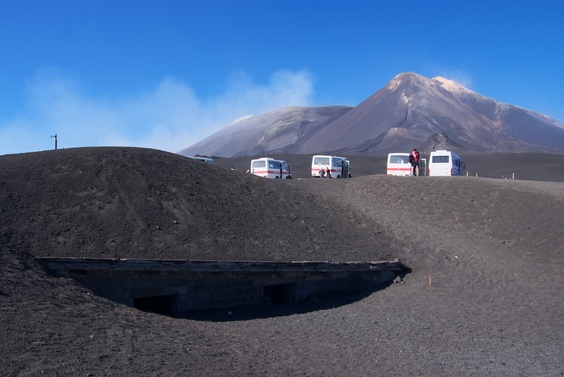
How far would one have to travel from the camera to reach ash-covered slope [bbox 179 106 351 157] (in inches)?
5785

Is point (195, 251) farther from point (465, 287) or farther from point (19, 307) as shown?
point (465, 287)

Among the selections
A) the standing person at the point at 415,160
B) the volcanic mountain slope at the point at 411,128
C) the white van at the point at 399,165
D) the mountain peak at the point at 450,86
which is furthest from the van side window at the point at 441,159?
the mountain peak at the point at 450,86

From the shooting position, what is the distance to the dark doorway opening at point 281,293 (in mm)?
17719

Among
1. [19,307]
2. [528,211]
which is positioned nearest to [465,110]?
[528,211]

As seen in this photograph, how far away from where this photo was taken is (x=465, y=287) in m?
19.3

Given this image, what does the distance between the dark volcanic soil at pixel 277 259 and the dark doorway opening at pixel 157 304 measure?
120 centimetres

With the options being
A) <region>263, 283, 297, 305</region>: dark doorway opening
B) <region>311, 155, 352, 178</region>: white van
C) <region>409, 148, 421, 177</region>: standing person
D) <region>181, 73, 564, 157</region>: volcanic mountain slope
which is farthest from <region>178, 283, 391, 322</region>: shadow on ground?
<region>181, 73, 564, 157</region>: volcanic mountain slope

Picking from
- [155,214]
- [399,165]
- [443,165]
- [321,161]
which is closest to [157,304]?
[155,214]

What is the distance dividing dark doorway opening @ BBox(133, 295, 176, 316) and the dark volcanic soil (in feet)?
3.93

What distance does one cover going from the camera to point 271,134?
162 meters

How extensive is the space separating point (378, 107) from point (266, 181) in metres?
116

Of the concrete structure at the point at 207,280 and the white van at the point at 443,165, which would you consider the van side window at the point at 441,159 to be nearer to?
the white van at the point at 443,165

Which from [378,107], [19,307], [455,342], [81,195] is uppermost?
[378,107]

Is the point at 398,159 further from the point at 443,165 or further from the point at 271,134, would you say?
the point at 271,134
